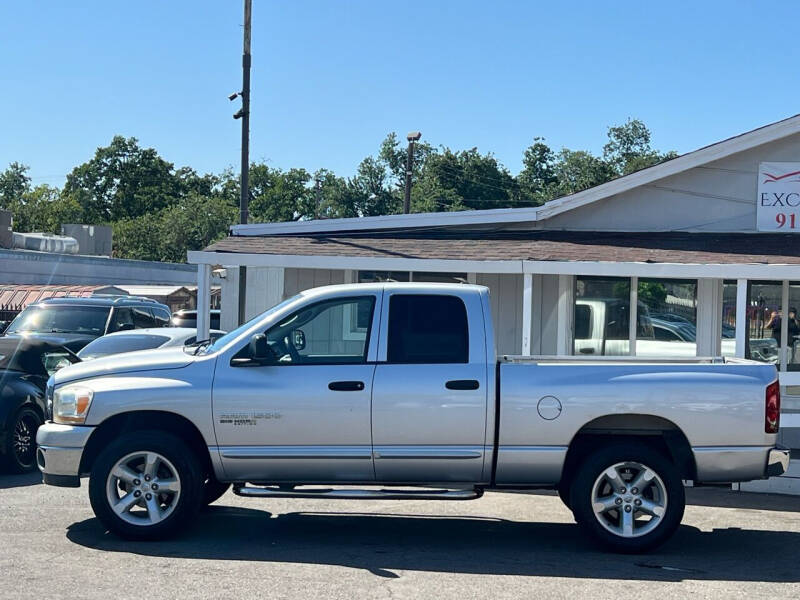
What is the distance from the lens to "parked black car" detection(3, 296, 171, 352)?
1600 cm

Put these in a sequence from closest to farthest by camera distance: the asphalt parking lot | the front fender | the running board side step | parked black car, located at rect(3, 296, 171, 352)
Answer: the asphalt parking lot
the running board side step
the front fender
parked black car, located at rect(3, 296, 171, 352)

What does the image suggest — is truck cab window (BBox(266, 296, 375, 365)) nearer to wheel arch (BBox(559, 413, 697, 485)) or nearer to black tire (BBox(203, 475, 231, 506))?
black tire (BBox(203, 475, 231, 506))

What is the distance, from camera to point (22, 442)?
420 inches

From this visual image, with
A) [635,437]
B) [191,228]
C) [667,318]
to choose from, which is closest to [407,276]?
[667,318]

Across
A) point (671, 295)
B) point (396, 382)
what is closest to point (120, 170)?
point (671, 295)

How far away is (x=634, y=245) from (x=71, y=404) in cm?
842

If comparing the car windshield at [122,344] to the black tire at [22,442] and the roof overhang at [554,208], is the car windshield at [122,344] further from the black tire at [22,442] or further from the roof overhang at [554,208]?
the black tire at [22,442]

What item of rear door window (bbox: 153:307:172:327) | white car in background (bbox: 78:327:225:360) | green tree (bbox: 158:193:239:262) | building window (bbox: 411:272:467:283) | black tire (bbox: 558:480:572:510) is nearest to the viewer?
black tire (bbox: 558:480:572:510)

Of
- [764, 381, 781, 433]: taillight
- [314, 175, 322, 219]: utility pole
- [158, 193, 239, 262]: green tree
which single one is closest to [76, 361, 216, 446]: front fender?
[764, 381, 781, 433]: taillight

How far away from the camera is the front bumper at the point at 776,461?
24.4ft

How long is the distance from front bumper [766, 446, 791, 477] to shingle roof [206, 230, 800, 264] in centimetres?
517

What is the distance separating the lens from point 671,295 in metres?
14.6

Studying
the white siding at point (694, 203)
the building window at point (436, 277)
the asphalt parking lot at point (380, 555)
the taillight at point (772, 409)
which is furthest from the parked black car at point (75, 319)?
the taillight at point (772, 409)

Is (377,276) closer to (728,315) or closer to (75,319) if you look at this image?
(75,319)
